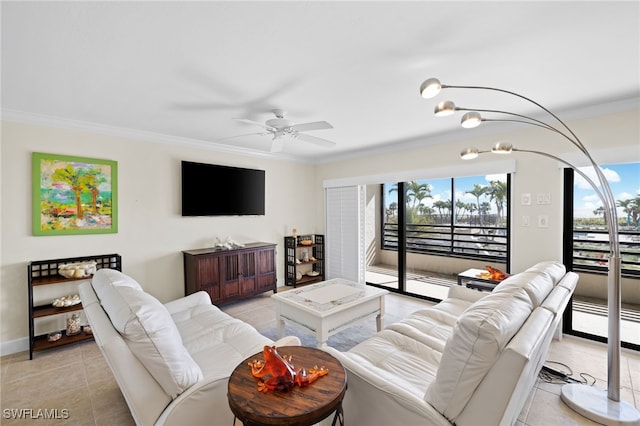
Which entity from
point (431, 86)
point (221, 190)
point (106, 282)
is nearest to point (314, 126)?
point (431, 86)

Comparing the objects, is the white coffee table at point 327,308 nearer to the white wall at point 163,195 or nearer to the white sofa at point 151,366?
the white sofa at point 151,366

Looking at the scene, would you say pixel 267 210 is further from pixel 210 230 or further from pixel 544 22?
pixel 544 22

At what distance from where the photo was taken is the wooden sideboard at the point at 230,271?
376cm

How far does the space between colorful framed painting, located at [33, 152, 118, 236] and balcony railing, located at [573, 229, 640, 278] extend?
5220mm

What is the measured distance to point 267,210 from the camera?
4.96 m

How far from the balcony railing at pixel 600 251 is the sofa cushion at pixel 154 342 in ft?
12.4

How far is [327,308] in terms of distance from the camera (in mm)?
2514

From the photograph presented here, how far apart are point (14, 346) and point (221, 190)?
2695mm

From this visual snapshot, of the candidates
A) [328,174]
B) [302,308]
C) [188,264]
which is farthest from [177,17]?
[328,174]

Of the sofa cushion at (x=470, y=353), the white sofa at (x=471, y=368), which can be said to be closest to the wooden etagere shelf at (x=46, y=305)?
the white sofa at (x=471, y=368)

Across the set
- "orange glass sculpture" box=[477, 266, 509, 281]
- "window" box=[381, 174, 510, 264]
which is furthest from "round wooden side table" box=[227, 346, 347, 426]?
"window" box=[381, 174, 510, 264]

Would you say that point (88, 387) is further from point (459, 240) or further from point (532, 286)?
point (459, 240)

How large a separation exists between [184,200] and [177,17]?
2798 millimetres

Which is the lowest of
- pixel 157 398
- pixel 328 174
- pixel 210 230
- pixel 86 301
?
pixel 157 398
